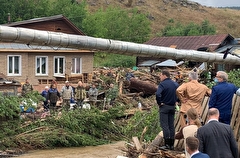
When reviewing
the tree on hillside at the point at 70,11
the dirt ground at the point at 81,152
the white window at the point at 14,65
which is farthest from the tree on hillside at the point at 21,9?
the dirt ground at the point at 81,152

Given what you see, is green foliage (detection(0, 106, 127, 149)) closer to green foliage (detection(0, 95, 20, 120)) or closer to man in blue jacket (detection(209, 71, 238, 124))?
green foliage (detection(0, 95, 20, 120))

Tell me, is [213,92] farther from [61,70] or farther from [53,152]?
[61,70]

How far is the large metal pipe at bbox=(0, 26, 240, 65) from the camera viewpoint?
9203 millimetres

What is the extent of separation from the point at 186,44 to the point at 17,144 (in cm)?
2966

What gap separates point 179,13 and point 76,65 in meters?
64.5

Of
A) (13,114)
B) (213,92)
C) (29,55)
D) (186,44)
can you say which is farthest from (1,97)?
(186,44)

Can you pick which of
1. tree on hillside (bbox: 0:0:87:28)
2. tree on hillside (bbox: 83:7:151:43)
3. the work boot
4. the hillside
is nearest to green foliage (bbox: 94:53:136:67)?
tree on hillside (bbox: 0:0:87:28)

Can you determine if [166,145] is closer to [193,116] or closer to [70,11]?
[193,116]

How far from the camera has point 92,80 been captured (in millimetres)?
34219

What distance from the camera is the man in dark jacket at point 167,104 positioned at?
1052 centimetres

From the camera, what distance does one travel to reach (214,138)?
25.5 feet

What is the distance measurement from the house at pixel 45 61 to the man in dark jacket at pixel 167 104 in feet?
73.3

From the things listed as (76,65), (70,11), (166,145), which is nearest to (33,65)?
(76,65)

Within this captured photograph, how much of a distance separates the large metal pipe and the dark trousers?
1.61 m
